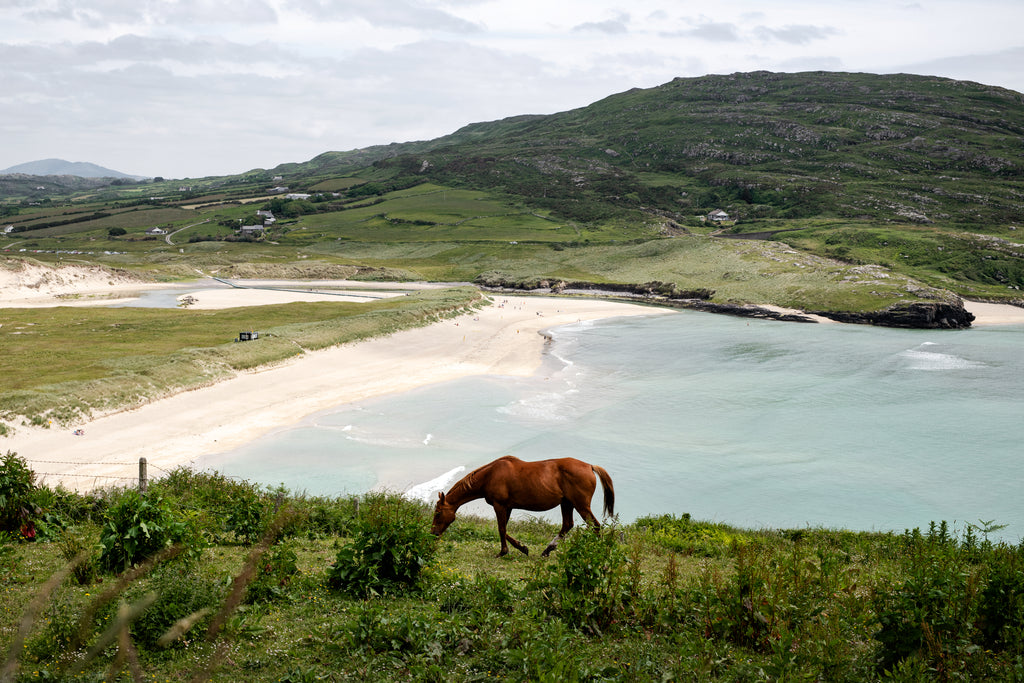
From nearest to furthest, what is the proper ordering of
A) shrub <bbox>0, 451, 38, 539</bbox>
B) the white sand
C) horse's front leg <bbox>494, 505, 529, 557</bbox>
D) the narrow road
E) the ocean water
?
shrub <bbox>0, 451, 38, 539</bbox> → horse's front leg <bbox>494, 505, 529, 557</bbox> → the ocean water → the white sand → the narrow road

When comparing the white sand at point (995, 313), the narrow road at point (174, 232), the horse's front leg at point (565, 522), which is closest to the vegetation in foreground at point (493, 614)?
the horse's front leg at point (565, 522)

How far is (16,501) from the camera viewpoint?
1466 cm

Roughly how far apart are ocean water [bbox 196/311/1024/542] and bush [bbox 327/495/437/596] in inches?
558

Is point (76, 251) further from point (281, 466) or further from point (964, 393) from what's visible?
point (964, 393)

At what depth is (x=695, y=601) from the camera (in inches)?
401

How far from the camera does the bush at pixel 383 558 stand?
1152 centimetres

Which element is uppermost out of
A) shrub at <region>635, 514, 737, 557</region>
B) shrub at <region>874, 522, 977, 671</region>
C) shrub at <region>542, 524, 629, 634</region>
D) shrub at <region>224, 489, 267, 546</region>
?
shrub at <region>874, 522, 977, 671</region>

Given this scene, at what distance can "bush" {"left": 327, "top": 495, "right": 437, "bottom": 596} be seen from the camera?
1152cm

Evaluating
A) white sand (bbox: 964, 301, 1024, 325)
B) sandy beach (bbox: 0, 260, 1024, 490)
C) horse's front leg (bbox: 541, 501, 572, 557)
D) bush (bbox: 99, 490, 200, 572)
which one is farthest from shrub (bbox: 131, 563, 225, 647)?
white sand (bbox: 964, 301, 1024, 325)

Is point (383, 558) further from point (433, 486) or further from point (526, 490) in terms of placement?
point (433, 486)

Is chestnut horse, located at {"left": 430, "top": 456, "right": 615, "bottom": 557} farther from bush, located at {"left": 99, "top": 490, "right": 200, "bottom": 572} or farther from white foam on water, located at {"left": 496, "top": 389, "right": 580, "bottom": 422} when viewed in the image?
white foam on water, located at {"left": 496, "top": 389, "right": 580, "bottom": 422}

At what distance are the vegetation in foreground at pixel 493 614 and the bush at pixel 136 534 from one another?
3cm

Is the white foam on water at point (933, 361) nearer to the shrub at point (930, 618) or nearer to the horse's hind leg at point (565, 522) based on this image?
the horse's hind leg at point (565, 522)

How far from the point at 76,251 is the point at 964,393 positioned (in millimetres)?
160895
